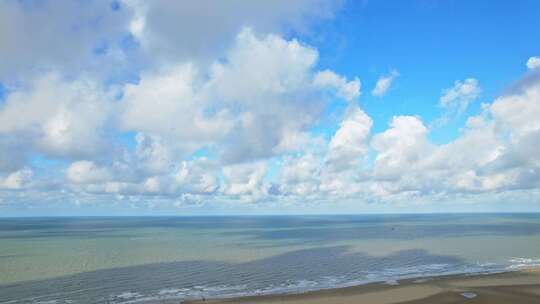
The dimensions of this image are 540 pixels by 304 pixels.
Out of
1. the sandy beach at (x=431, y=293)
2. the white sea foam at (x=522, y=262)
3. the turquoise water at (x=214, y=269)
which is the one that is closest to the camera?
the sandy beach at (x=431, y=293)

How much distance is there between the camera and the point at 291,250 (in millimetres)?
81625

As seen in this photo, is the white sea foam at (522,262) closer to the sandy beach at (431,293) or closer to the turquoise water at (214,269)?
the turquoise water at (214,269)

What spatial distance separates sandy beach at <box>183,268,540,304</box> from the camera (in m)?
38.7

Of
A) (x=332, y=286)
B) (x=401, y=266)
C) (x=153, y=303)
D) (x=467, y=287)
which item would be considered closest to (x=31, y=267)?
(x=153, y=303)

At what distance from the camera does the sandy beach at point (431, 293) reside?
3866 centimetres

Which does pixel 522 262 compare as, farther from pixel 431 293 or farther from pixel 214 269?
pixel 214 269

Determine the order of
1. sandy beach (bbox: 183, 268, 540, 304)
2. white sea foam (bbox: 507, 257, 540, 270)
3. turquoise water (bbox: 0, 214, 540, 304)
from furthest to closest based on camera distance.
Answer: white sea foam (bbox: 507, 257, 540, 270) < turquoise water (bbox: 0, 214, 540, 304) < sandy beach (bbox: 183, 268, 540, 304)

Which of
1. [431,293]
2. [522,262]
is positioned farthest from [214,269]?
[522,262]

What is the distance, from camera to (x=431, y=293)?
41.3 m

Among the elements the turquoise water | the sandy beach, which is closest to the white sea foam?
the turquoise water

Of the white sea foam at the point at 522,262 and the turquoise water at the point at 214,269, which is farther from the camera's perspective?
the white sea foam at the point at 522,262

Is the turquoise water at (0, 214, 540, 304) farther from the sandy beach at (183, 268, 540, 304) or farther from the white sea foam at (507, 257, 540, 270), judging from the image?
the sandy beach at (183, 268, 540, 304)

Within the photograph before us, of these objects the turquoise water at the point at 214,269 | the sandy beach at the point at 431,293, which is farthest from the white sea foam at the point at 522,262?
the sandy beach at the point at 431,293

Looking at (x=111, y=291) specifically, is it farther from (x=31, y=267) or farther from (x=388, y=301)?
(x=388, y=301)
